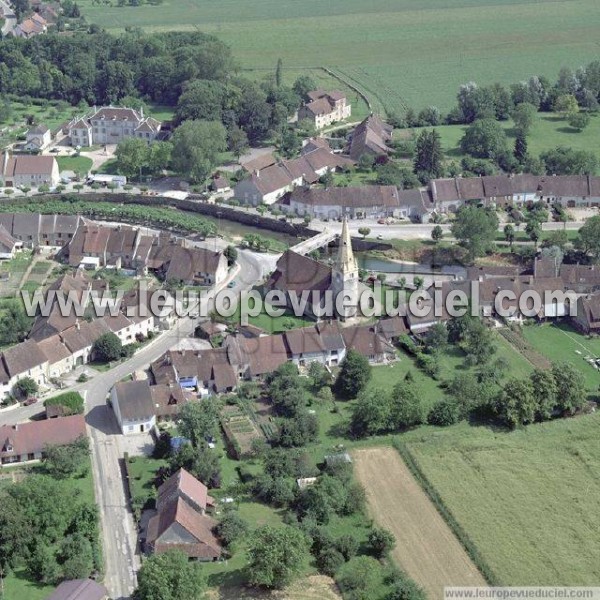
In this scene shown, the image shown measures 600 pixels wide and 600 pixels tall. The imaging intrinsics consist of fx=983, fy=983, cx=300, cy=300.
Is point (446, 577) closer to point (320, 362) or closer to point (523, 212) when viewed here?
point (320, 362)

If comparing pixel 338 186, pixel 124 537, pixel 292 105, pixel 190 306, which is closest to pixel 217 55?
pixel 292 105

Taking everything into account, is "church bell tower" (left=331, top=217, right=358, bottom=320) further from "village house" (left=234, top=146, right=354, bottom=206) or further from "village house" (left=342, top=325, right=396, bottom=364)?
"village house" (left=234, top=146, right=354, bottom=206)

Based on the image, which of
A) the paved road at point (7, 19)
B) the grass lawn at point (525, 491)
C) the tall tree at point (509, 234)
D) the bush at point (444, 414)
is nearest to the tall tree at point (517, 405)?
the grass lawn at point (525, 491)

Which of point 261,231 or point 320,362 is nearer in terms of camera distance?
point 320,362

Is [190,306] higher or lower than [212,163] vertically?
lower

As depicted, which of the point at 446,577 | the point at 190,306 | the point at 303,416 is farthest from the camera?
the point at 190,306

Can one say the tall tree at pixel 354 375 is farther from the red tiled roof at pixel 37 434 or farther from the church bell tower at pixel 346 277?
the red tiled roof at pixel 37 434
